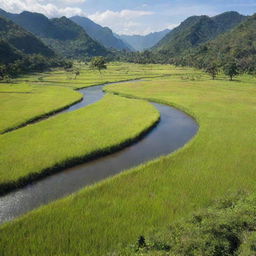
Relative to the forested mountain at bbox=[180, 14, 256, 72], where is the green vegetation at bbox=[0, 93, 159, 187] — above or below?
below

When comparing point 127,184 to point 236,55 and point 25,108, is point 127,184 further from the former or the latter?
point 236,55

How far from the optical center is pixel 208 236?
9.35 metres

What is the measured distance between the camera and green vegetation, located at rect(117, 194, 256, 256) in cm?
890

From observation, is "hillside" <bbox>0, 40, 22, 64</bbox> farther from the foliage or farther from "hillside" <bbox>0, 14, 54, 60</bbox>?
the foliage

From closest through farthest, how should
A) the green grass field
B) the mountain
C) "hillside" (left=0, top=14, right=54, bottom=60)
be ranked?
the green grass field, the mountain, "hillside" (left=0, top=14, right=54, bottom=60)

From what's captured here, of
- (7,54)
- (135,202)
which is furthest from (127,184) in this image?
(7,54)

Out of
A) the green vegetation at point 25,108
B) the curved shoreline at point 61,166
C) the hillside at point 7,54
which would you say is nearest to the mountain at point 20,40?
the hillside at point 7,54

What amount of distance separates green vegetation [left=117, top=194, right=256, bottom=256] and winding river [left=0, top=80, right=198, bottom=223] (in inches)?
263

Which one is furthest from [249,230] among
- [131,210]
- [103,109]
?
[103,109]

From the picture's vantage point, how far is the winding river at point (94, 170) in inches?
535

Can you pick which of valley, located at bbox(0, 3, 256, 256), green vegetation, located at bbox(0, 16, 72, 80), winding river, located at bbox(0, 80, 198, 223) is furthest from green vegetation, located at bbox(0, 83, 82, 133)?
green vegetation, located at bbox(0, 16, 72, 80)

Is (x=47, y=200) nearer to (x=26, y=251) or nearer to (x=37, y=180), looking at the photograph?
(x=37, y=180)

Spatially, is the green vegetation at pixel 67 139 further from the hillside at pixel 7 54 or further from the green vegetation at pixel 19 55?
the hillside at pixel 7 54

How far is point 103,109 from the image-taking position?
117 ft
